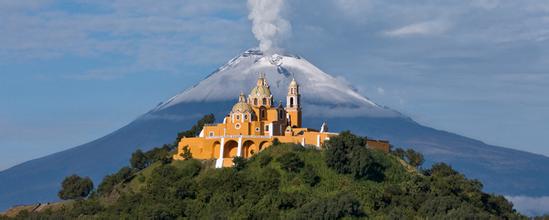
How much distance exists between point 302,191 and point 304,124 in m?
86.5

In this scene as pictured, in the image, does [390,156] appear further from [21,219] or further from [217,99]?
[217,99]

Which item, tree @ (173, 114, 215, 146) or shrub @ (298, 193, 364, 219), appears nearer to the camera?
shrub @ (298, 193, 364, 219)

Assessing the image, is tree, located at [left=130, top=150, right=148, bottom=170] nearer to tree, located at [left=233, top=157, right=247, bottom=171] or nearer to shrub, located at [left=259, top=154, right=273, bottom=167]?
tree, located at [left=233, top=157, right=247, bottom=171]

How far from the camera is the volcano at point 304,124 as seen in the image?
6447 inches

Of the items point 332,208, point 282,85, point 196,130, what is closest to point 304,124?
point 282,85

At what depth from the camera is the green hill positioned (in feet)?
255

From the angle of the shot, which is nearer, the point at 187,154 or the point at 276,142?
the point at 276,142

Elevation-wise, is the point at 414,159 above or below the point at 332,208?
above

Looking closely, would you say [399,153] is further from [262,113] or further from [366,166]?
[262,113]

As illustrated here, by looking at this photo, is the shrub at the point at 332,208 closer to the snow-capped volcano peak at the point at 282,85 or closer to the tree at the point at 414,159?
the tree at the point at 414,159

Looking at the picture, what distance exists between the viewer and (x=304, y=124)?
6560 inches

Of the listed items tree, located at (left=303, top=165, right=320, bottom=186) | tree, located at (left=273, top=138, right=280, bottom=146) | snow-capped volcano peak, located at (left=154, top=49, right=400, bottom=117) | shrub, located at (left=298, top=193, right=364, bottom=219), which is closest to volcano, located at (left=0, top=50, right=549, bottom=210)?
snow-capped volcano peak, located at (left=154, top=49, right=400, bottom=117)

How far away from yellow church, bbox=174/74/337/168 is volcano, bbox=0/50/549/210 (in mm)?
65717

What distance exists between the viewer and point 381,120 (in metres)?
185
